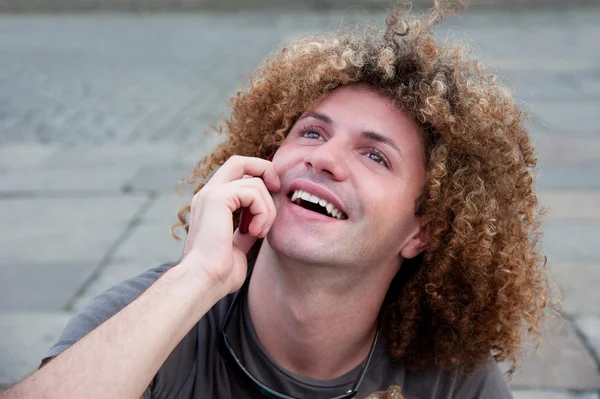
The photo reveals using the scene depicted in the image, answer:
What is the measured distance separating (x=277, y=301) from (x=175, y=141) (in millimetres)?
5086

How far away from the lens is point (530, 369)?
4074 mm

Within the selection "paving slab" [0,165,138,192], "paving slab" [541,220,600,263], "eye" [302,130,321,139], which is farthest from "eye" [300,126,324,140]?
"paving slab" [0,165,138,192]

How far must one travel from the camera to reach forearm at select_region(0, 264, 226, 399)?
1.97 m

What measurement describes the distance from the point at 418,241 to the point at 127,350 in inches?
46.9

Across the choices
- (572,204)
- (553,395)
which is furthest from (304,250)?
(572,204)

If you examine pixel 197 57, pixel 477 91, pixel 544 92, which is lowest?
pixel 197 57

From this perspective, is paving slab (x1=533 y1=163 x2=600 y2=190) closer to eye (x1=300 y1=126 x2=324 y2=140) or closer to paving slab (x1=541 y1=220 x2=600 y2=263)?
paving slab (x1=541 y1=220 x2=600 y2=263)

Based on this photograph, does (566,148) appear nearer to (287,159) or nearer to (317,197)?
(287,159)

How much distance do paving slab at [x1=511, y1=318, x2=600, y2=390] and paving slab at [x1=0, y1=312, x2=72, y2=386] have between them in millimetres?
2342

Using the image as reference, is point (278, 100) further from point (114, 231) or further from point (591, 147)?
point (591, 147)

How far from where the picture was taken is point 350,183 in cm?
255

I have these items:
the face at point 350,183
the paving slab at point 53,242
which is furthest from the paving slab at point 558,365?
the paving slab at point 53,242

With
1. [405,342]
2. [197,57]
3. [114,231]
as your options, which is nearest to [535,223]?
[405,342]

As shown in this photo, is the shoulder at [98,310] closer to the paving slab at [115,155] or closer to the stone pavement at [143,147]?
the stone pavement at [143,147]
